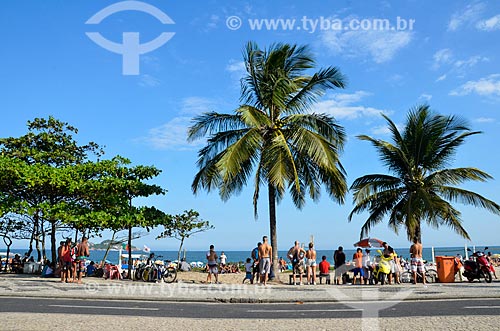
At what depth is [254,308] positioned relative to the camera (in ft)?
37.5

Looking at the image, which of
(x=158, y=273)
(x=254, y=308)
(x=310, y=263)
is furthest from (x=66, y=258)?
(x=254, y=308)

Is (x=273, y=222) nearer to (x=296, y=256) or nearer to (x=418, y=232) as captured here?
(x=296, y=256)

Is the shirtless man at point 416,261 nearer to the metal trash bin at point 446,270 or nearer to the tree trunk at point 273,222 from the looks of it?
the metal trash bin at point 446,270

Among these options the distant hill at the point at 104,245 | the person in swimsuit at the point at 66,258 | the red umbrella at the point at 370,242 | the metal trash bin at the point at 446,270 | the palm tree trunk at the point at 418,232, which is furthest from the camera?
the distant hill at the point at 104,245

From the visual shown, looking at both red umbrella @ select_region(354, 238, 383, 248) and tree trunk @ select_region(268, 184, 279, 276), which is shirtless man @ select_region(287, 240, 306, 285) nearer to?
tree trunk @ select_region(268, 184, 279, 276)

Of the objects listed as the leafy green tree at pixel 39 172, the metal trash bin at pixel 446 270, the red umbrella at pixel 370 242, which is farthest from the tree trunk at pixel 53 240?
the metal trash bin at pixel 446 270

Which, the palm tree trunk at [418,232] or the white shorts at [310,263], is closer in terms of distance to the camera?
the white shorts at [310,263]

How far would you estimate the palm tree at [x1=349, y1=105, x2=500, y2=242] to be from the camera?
22.3m

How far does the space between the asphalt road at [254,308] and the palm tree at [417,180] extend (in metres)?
10.5

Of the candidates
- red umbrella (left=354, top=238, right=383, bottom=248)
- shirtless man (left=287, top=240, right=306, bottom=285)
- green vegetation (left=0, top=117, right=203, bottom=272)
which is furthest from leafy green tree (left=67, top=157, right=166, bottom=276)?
red umbrella (left=354, top=238, right=383, bottom=248)

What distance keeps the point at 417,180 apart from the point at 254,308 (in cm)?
1498

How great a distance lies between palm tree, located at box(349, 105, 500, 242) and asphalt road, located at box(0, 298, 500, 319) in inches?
413

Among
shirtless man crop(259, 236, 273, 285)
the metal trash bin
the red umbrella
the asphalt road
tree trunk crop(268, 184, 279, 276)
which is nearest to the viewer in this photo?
the asphalt road

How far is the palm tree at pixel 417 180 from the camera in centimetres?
2233
